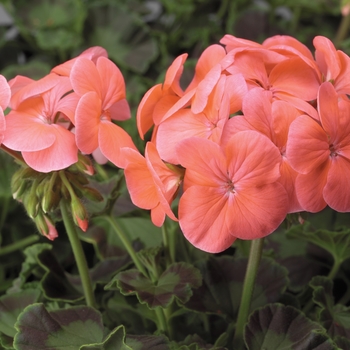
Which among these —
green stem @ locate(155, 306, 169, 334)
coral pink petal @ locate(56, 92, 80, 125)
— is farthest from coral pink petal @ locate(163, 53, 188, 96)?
green stem @ locate(155, 306, 169, 334)

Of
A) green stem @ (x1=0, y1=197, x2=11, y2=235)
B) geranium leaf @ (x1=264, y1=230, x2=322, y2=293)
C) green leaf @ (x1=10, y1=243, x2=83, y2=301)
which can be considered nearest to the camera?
green leaf @ (x1=10, y1=243, x2=83, y2=301)

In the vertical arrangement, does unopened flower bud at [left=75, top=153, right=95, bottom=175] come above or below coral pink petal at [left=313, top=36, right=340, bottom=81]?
below

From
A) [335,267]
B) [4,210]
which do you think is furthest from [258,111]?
[4,210]

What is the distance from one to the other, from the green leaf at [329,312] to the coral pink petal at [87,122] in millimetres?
391

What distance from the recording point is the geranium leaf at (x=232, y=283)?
0.84 meters

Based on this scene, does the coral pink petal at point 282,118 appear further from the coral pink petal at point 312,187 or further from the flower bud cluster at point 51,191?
the flower bud cluster at point 51,191

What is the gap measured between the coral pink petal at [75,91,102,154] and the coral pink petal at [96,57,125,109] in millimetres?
37

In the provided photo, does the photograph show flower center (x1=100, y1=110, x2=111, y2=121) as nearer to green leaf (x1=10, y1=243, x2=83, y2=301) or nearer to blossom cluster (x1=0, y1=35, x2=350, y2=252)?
blossom cluster (x1=0, y1=35, x2=350, y2=252)

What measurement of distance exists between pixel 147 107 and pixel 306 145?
21 centimetres

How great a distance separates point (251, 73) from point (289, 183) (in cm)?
13

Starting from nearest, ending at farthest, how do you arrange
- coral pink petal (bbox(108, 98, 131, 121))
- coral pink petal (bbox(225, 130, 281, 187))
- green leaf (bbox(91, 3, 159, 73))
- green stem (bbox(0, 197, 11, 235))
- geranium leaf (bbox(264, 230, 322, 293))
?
coral pink petal (bbox(225, 130, 281, 187)) → coral pink petal (bbox(108, 98, 131, 121)) → geranium leaf (bbox(264, 230, 322, 293)) → green stem (bbox(0, 197, 11, 235)) → green leaf (bbox(91, 3, 159, 73))

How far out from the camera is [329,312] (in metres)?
0.80

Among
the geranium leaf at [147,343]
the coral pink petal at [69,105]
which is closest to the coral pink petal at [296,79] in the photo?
the coral pink petal at [69,105]

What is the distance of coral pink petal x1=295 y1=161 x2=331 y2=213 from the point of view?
0.57 metres
